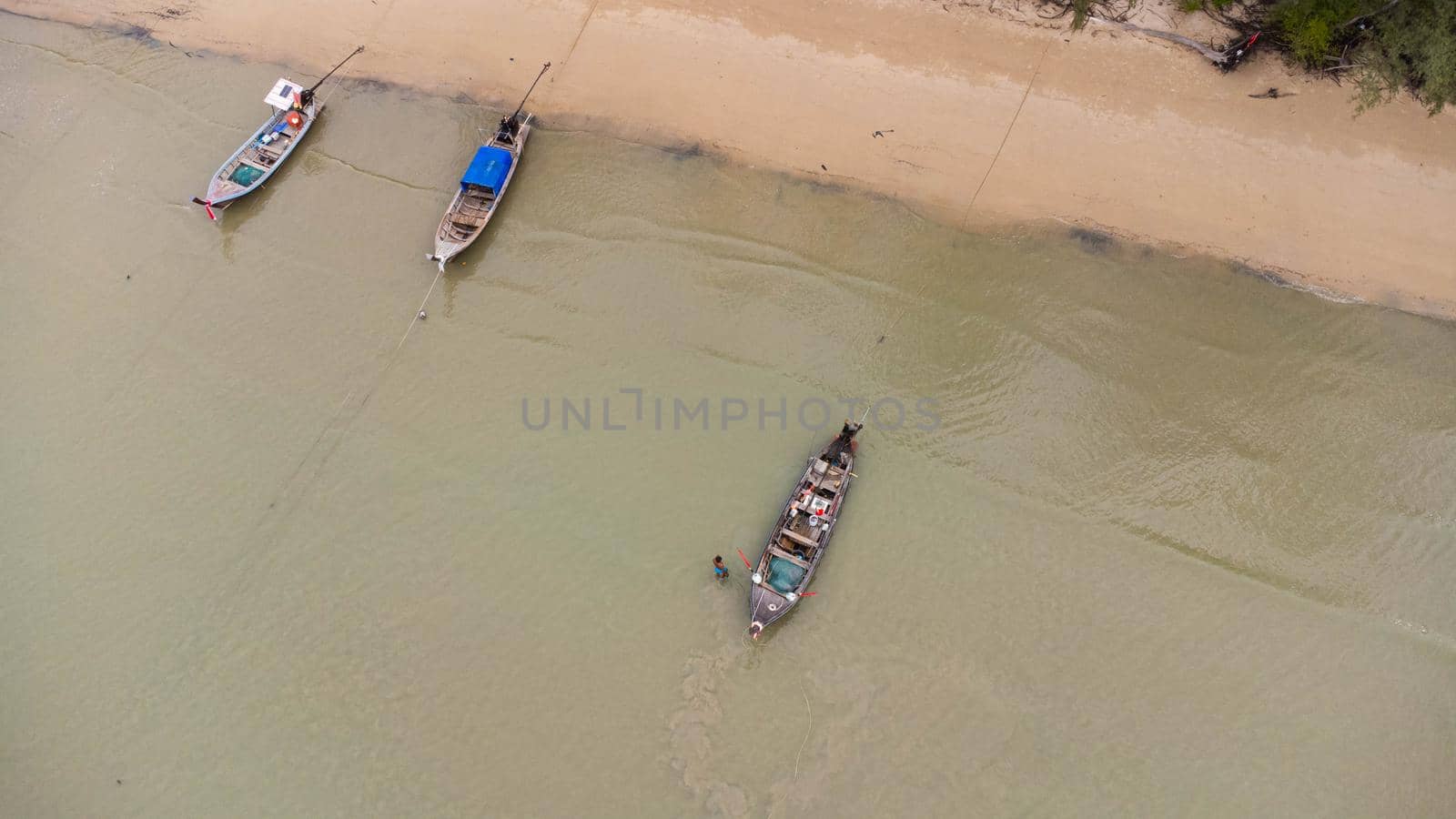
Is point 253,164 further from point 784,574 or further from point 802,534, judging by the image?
point 784,574

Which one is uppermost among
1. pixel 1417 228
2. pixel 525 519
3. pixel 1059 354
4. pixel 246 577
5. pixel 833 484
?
pixel 1417 228

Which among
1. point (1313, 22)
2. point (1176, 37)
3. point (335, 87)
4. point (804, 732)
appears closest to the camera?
point (804, 732)

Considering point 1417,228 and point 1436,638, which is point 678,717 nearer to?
point 1436,638

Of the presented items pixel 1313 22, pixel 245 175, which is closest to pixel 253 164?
pixel 245 175

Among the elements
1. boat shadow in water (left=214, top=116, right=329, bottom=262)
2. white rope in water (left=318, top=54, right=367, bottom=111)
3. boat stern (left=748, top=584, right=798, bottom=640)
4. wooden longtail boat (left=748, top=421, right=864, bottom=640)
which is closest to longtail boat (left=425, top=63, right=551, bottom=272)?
boat shadow in water (left=214, top=116, right=329, bottom=262)

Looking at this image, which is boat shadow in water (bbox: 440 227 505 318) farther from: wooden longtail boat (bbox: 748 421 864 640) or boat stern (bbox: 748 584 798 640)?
boat stern (bbox: 748 584 798 640)

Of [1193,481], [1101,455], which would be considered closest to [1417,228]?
[1193,481]
